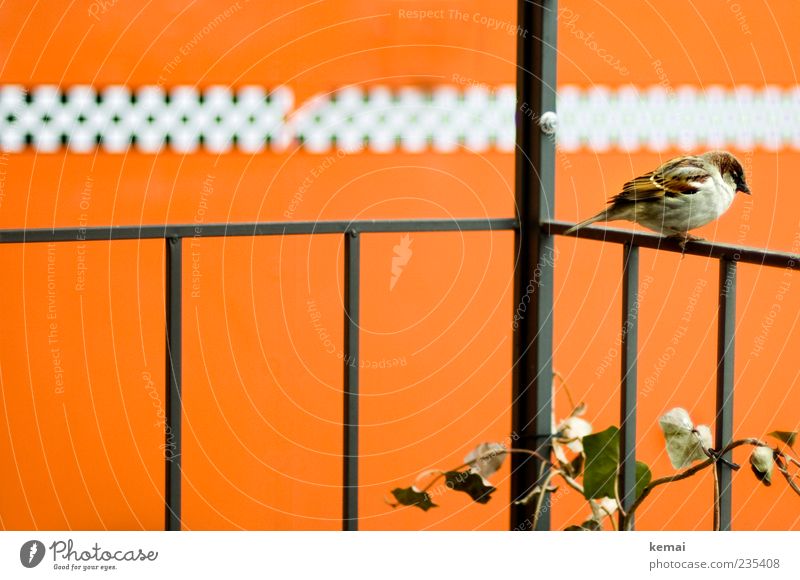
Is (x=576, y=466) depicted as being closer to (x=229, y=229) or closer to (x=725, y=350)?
A: (x=725, y=350)

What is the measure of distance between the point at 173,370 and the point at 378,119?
1.26 m

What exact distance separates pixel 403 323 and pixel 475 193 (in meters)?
0.31

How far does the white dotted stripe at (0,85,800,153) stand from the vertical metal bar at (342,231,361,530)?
2.59ft

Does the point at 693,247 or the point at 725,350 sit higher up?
the point at 693,247

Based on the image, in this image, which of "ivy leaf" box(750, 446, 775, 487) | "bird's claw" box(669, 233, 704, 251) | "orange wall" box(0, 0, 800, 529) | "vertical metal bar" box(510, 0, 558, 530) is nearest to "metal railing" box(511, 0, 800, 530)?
"vertical metal bar" box(510, 0, 558, 530)

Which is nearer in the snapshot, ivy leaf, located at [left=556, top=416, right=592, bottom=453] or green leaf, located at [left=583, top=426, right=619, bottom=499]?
green leaf, located at [left=583, top=426, right=619, bottom=499]

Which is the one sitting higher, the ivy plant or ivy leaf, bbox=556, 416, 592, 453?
ivy leaf, bbox=556, 416, 592, 453

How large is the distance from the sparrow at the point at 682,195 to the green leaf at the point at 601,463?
0.23 meters

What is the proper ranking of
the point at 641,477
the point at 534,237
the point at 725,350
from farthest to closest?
the point at 534,237, the point at 641,477, the point at 725,350

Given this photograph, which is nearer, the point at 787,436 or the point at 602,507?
the point at 787,436

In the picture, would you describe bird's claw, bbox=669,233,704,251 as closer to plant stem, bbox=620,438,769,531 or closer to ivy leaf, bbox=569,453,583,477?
plant stem, bbox=620,438,769,531

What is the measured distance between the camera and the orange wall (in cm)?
218

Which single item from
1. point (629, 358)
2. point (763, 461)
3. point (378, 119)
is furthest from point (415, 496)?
point (378, 119)

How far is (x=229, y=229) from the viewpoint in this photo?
1206 mm
